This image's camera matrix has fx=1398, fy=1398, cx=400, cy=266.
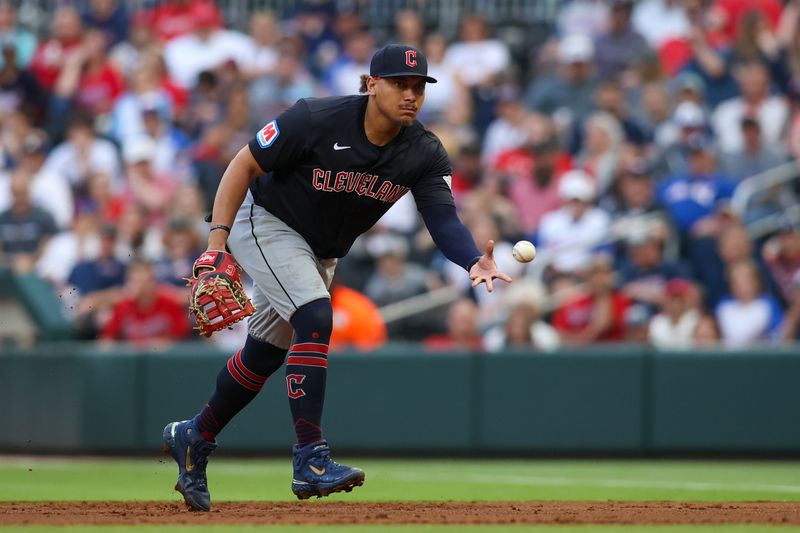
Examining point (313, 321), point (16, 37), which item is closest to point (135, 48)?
point (16, 37)

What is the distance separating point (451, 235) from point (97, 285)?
657cm

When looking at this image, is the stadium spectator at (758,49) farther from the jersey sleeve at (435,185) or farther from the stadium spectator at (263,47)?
the jersey sleeve at (435,185)

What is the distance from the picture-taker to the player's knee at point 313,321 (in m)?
6.25

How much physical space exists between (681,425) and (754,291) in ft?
4.16

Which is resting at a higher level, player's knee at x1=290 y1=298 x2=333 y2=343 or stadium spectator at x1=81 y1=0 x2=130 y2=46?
stadium spectator at x1=81 y1=0 x2=130 y2=46

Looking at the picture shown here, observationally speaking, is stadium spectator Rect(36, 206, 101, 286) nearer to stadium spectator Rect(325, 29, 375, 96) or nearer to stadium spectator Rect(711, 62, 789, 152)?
stadium spectator Rect(325, 29, 375, 96)

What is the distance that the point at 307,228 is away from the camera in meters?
6.57

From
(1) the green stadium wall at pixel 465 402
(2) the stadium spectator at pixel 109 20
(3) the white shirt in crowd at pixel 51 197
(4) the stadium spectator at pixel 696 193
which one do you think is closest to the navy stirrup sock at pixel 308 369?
(1) the green stadium wall at pixel 465 402

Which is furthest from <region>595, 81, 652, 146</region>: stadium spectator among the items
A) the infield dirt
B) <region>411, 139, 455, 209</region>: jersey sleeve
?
the infield dirt

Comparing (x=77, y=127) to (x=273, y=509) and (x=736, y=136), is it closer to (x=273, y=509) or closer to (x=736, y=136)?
(x=736, y=136)

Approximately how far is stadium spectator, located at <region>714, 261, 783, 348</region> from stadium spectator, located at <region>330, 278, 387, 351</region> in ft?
9.45

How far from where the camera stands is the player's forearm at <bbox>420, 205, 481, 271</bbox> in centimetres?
650

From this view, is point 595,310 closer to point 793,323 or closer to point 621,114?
point 793,323

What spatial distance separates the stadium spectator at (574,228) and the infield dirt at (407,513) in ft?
18.1
